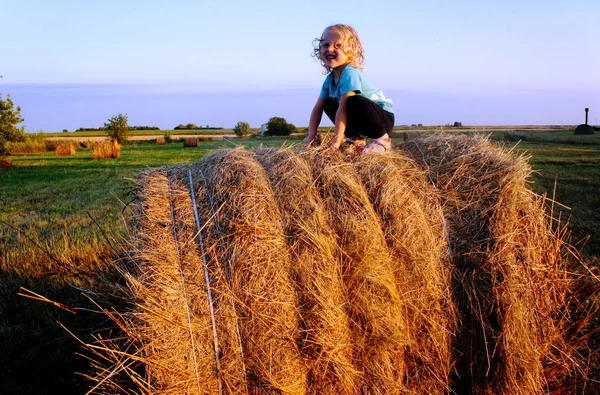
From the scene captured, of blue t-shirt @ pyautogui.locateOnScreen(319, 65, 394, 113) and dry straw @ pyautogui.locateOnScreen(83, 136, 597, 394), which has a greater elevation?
blue t-shirt @ pyautogui.locateOnScreen(319, 65, 394, 113)

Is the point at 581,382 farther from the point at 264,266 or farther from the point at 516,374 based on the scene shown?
the point at 264,266

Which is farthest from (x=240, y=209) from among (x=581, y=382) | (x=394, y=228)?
(x=581, y=382)

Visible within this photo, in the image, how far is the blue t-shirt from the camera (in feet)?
14.6

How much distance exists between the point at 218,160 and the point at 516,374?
2.70 m

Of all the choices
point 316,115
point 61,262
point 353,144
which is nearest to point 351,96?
point 353,144

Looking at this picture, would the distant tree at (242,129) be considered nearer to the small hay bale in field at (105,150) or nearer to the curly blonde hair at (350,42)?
the small hay bale in field at (105,150)

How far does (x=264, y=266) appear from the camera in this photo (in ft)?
9.81

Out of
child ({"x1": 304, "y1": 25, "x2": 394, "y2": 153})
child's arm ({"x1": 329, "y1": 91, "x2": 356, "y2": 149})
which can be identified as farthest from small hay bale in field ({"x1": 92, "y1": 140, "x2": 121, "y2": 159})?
child's arm ({"x1": 329, "y1": 91, "x2": 356, "y2": 149})

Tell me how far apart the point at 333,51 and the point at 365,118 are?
878 mm

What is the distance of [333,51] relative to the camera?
15.3ft

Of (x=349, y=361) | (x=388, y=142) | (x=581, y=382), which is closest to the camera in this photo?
(x=349, y=361)

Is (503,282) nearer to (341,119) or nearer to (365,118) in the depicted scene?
(365,118)

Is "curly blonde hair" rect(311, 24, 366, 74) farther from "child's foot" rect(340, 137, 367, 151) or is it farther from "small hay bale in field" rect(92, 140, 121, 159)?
"small hay bale in field" rect(92, 140, 121, 159)

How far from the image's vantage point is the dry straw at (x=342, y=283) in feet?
9.53
